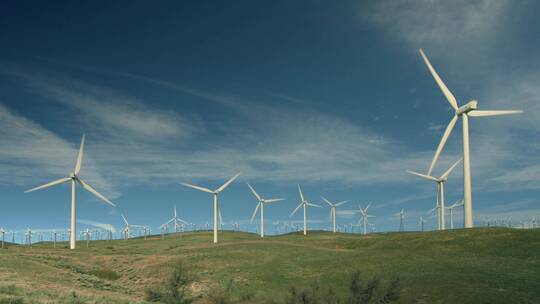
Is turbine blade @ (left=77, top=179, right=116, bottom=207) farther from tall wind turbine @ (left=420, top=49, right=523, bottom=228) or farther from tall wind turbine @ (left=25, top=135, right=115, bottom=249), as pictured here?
tall wind turbine @ (left=420, top=49, right=523, bottom=228)

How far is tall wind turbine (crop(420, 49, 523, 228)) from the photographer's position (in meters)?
74.0

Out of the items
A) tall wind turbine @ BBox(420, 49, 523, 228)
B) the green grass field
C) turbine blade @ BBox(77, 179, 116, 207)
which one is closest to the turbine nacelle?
tall wind turbine @ BBox(420, 49, 523, 228)

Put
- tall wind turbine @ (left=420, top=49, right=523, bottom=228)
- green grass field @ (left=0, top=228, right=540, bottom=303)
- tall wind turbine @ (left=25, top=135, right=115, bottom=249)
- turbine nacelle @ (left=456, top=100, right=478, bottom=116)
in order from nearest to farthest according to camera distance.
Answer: green grass field @ (left=0, top=228, right=540, bottom=303) < tall wind turbine @ (left=420, top=49, right=523, bottom=228) < turbine nacelle @ (left=456, top=100, right=478, bottom=116) < tall wind turbine @ (left=25, top=135, right=115, bottom=249)

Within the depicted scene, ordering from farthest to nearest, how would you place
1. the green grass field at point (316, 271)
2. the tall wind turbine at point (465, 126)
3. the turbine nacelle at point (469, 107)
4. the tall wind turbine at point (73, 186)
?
the tall wind turbine at point (73, 186), the turbine nacelle at point (469, 107), the tall wind turbine at point (465, 126), the green grass field at point (316, 271)

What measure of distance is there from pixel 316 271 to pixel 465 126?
40611 mm

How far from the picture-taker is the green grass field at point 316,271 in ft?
133

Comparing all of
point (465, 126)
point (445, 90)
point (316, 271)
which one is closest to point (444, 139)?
point (465, 126)

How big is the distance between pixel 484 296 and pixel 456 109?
52094 mm

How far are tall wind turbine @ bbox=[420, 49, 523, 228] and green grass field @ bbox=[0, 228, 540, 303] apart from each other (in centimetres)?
459

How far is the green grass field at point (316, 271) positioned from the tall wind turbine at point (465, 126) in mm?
4587

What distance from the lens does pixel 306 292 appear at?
34.4 meters

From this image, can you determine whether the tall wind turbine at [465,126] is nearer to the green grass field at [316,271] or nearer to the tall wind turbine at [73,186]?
the green grass field at [316,271]

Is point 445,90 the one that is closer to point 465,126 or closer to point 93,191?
point 465,126

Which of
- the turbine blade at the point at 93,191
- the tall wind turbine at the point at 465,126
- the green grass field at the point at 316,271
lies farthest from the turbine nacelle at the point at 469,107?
the turbine blade at the point at 93,191
